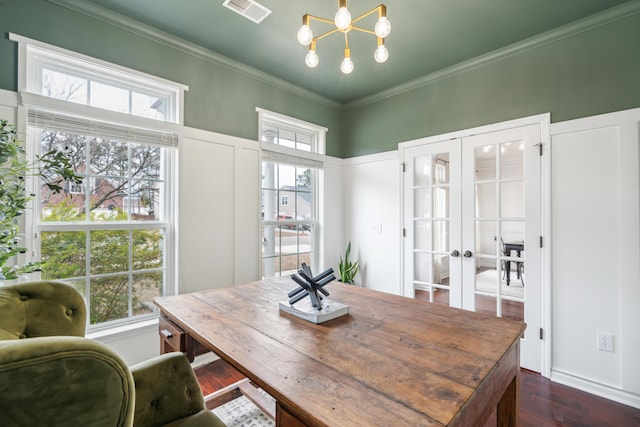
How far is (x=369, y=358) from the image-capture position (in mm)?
980

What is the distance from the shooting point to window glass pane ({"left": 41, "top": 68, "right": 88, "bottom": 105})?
6.72 ft

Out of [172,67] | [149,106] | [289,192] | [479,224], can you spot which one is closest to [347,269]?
[289,192]

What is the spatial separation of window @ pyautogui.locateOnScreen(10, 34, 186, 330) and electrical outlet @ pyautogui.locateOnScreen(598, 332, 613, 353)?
133 inches

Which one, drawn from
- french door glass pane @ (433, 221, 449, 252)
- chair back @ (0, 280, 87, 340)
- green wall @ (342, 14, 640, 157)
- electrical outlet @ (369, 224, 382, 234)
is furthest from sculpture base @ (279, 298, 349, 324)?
green wall @ (342, 14, 640, 157)

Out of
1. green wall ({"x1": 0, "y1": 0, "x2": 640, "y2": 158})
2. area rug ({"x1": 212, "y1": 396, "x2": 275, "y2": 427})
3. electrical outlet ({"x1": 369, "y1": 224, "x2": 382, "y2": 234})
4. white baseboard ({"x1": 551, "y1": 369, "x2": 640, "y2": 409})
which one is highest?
green wall ({"x1": 0, "y1": 0, "x2": 640, "y2": 158})

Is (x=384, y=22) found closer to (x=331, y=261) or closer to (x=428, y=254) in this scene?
(x=428, y=254)

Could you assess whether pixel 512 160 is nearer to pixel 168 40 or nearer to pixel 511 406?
pixel 511 406

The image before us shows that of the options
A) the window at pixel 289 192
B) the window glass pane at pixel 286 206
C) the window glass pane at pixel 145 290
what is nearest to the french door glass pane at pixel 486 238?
the window at pixel 289 192

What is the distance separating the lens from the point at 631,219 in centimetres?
207

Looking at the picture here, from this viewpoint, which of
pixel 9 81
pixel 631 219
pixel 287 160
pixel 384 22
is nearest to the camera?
pixel 384 22

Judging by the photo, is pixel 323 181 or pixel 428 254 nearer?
pixel 428 254

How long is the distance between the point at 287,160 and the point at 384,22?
6.83 feet

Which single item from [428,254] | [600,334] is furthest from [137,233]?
[600,334]

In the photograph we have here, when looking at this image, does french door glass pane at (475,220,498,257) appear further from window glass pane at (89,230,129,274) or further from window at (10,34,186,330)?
window glass pane at (89,230,129,274)
